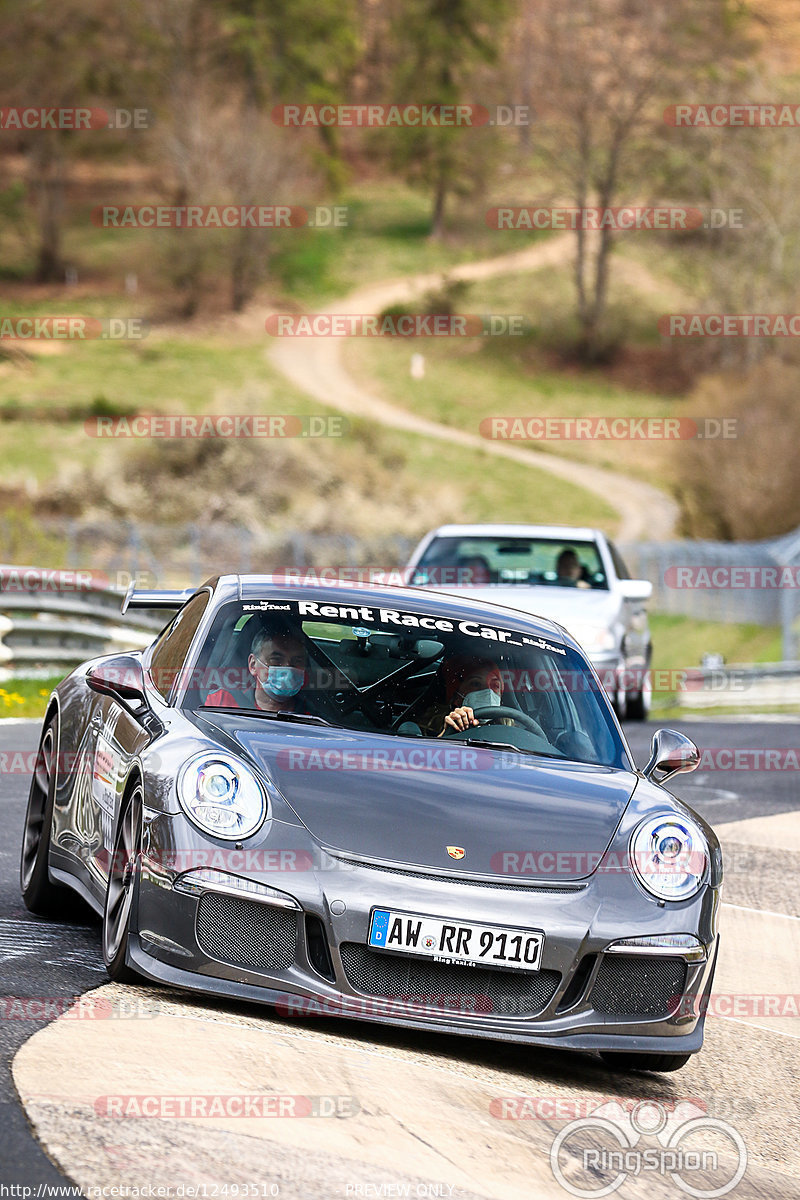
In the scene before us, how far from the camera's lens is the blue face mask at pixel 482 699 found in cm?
638

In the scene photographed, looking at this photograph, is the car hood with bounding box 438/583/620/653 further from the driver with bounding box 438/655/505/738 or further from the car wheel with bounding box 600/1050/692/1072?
the car wheel with bounding box 600/1050/692/1072

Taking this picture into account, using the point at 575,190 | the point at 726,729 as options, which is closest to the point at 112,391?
the point at 575,190

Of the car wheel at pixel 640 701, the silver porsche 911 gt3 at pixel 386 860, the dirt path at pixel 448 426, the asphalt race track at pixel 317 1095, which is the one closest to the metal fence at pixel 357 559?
the car wheel at pixel 640 701

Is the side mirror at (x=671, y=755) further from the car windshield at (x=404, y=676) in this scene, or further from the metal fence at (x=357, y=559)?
the metal fence at (x=357, y=559)

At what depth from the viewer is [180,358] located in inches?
3031

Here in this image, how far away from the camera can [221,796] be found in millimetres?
5145

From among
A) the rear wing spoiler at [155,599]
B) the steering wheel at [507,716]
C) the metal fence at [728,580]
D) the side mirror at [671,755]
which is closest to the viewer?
the side mirror at [671,755]

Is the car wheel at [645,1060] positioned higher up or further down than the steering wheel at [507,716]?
further down

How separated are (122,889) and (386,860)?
92cm

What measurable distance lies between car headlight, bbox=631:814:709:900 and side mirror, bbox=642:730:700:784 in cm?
56

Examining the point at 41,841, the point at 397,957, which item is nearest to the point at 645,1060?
the point at 397,957

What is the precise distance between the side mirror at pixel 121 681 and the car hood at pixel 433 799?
14.3 inches

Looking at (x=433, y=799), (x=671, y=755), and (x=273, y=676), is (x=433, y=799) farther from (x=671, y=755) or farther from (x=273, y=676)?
(x=671, y=755)

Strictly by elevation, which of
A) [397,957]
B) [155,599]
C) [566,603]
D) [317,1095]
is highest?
[155,599]
